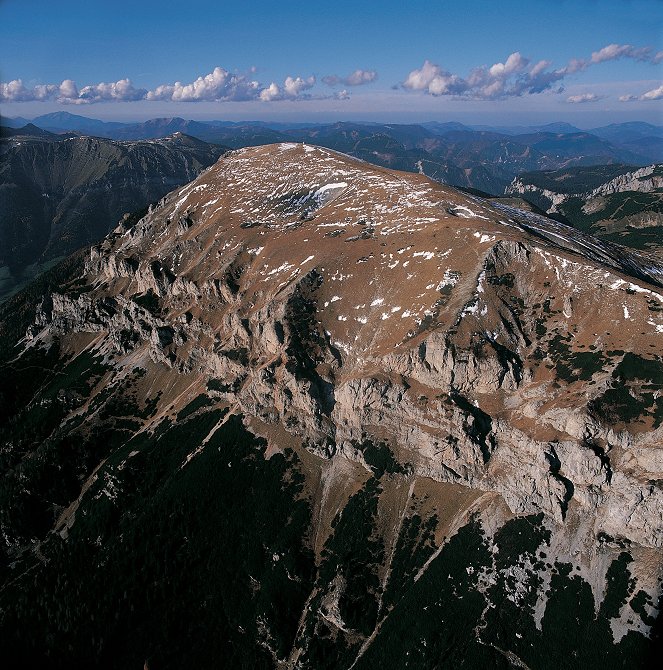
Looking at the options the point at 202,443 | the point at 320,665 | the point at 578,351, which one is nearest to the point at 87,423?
the point at 202,443

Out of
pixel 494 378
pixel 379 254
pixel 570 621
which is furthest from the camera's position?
pixel 379 254

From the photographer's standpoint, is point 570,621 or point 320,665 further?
point 320,665

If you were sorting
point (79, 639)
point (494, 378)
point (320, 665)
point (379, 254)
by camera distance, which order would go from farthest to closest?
point (379, 254) < point (494, 378) < point (79, 639) < point (320, 665)

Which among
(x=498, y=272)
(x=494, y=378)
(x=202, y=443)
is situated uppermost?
(x=498, y=272)

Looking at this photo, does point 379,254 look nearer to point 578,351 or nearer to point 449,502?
point 578,351

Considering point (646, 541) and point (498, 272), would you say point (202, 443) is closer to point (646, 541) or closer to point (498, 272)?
point (498, 272)

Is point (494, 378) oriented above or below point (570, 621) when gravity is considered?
above
